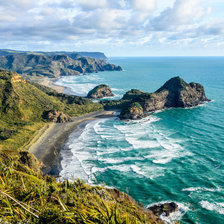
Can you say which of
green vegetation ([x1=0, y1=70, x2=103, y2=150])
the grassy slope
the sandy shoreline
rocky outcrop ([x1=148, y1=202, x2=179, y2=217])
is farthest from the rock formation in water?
rocky outcrop ([x1=148, y1=202, x2=179, y2=217])

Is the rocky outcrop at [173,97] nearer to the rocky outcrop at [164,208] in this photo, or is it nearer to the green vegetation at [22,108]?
the green vegetation at [22,108]

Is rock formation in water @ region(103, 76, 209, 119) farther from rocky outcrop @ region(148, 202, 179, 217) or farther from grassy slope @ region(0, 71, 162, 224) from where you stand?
rocky outcrop @ region(148, 202, 179, 217)

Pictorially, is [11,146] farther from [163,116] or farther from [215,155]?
[163,116]

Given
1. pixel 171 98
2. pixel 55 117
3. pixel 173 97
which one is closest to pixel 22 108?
pixel 55 117

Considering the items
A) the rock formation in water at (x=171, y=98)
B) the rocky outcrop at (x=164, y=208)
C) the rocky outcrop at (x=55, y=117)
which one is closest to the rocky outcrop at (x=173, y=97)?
the rock formation in water at (x=171, y=98)

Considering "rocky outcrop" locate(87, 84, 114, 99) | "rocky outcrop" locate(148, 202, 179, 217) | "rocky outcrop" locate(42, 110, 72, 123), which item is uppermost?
"rocky outcrop" locate(87, 84, 114, 99)

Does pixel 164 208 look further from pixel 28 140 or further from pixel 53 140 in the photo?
pixel 28 140
